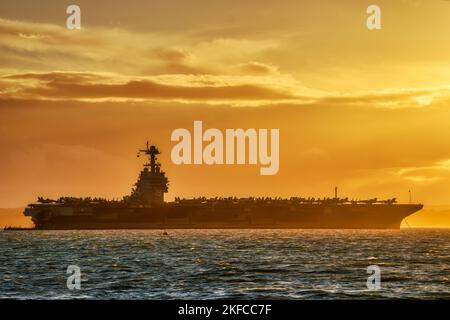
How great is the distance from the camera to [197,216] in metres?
158

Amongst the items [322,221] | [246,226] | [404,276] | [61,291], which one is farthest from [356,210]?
[61,291]

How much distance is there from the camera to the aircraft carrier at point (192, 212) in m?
156

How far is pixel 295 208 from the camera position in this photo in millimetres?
161000

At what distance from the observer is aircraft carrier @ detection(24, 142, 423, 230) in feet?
511

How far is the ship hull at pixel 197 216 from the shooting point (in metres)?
156

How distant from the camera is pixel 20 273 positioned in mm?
40750

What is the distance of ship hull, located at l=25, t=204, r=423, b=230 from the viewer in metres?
156

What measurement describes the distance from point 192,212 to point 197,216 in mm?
1350
